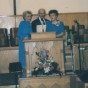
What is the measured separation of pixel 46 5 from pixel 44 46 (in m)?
3.22

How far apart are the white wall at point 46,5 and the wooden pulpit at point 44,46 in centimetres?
312

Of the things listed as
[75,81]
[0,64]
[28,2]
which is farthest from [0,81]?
[28,2]

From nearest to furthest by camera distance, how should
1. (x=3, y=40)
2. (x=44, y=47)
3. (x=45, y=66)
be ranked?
1. (x=45, y=66)
2. (x=44, y=47)
3. (x=3, y=40)

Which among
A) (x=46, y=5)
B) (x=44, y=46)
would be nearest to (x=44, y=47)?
(x=44, y=46)

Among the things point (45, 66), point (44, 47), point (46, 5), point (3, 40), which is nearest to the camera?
point (45, 66)

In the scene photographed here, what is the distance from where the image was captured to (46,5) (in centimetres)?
845

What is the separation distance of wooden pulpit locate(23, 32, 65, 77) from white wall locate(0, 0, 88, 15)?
312cm

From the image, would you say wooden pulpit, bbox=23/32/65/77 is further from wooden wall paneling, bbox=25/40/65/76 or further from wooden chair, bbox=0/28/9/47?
wooden chair, bbox=0/28/9/47

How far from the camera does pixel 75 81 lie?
497 cm

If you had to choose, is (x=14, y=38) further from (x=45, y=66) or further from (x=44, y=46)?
(x=45, y=66)

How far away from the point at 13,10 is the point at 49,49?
10.8 ft

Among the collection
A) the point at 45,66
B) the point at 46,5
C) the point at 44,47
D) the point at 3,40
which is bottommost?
the point at 45,66

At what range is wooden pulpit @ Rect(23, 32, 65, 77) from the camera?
5.35 metres

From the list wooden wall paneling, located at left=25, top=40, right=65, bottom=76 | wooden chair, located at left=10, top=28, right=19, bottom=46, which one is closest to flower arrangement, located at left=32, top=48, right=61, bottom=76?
wooden wall paneling, located at left=25, top=40, right=65, bottom=76
